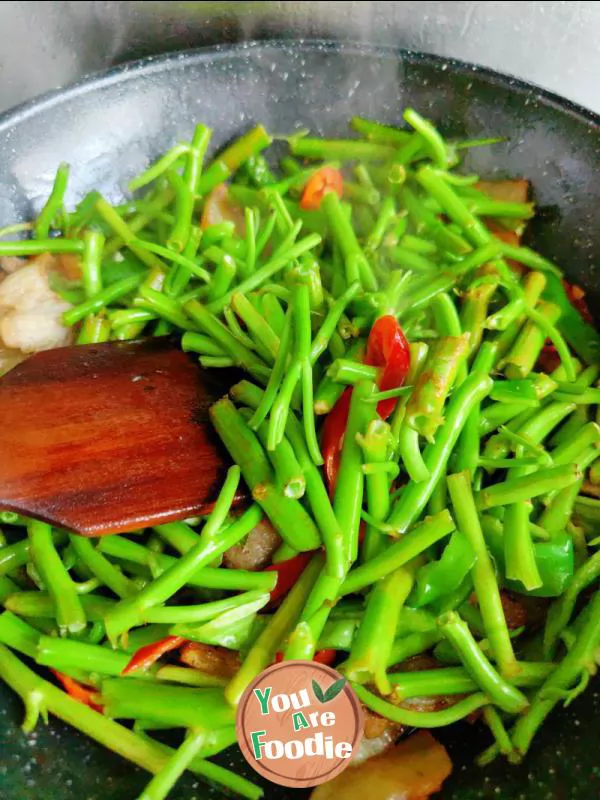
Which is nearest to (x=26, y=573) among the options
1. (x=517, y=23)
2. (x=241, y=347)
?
(x=241, y=347)

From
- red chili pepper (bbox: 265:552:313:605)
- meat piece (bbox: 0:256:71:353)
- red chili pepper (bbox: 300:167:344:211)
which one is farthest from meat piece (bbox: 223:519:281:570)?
red chili pepper (bbox: 300:167:344:211)

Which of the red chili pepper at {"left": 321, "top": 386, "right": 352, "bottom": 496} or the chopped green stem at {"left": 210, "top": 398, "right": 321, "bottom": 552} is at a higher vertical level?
the red chili pepper at {"left": 321, "top": 386, "right": 352, "bottom": 496}

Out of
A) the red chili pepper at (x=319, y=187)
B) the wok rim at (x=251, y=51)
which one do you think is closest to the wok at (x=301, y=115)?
the wok rim at (x=251, y=51)

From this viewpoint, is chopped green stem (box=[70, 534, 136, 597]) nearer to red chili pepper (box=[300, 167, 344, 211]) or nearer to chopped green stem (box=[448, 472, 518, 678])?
chopped green stem (box=[448, 472, 518, 678])

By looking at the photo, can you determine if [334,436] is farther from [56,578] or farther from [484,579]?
[56,578]

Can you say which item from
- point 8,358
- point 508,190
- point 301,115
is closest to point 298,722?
point 8,358
